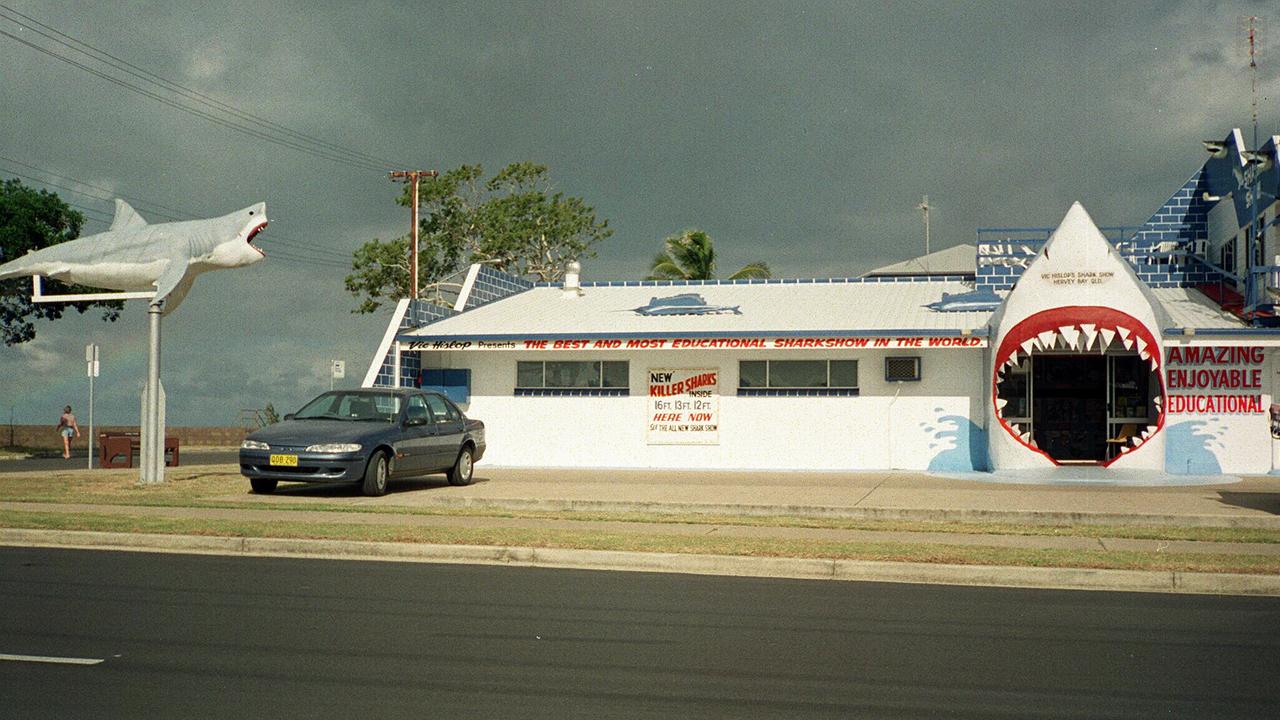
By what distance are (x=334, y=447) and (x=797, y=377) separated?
Result: 11.0 metres

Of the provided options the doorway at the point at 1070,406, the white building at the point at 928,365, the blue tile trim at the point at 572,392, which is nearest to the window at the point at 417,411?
the white building at the point at 928,365

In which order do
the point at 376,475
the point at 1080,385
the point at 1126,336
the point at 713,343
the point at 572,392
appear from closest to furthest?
the point at 376,475, the point at 1126,336, the point at 713,343, the point at 1080,385, the point at 572,392

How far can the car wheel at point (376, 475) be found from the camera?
17.5 meters

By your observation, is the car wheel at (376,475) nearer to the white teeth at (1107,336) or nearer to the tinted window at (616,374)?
the tinted window at (616,374)

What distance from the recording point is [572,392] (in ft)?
86.5

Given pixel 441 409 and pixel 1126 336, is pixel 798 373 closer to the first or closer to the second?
pixel 1126 336

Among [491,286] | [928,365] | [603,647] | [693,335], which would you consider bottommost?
[603,647]

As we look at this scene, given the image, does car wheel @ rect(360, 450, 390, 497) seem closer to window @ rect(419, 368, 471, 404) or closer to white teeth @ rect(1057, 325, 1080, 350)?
window @ rect(419, 368, 471, 404)

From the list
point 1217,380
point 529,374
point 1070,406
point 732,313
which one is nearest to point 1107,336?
point 1217,380

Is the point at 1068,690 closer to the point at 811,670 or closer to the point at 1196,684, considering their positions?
the point at 1196,684

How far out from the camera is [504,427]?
26.5 meters

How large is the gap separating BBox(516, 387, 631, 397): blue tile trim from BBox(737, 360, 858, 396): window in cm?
260

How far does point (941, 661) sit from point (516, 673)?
8.18 feet

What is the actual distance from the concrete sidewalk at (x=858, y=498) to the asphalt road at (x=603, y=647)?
511 cm
